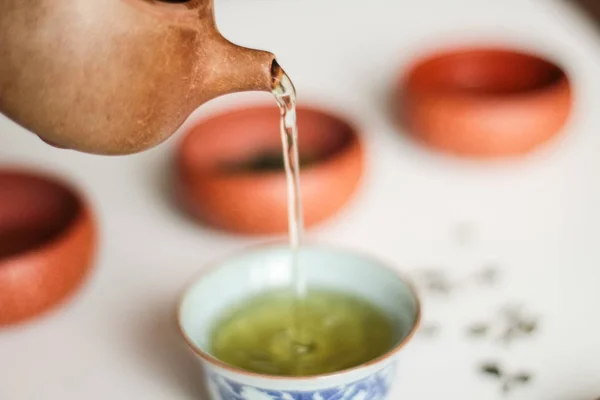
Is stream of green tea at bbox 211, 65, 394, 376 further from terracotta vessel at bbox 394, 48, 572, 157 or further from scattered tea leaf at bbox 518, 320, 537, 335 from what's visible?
terracotta vessel at bbox 394, 48, 572, 157

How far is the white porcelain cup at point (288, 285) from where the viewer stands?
0.58 metres

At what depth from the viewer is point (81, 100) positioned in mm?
514

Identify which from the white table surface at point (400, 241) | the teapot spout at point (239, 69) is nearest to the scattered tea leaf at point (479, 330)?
the white table surface at point (400, 241)

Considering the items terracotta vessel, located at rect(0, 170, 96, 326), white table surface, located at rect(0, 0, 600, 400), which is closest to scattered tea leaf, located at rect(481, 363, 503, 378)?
white table surface, located at rect(0, 0, 600, 400)

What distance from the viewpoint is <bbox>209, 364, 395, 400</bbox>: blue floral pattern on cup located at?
583 millimetres

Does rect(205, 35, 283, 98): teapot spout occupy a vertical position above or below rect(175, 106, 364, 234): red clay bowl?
above

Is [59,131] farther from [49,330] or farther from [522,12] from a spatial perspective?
[522,12]

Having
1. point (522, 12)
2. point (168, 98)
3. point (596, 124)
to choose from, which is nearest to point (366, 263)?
point (168, 98)

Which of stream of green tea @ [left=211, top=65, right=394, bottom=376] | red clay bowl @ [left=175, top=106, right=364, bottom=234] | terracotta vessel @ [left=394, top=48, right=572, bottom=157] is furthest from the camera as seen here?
terracotta vessel @ [left=394, top=48, right=572, bottom=157]

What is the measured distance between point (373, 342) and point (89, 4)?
1.13 ft

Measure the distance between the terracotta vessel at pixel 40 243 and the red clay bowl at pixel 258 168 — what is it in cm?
13

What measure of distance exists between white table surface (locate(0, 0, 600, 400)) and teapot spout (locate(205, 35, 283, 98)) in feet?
0.86

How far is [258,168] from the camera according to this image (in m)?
1.01

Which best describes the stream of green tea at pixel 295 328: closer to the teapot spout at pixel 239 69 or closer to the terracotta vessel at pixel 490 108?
the teapot spout at pixel 239 69
